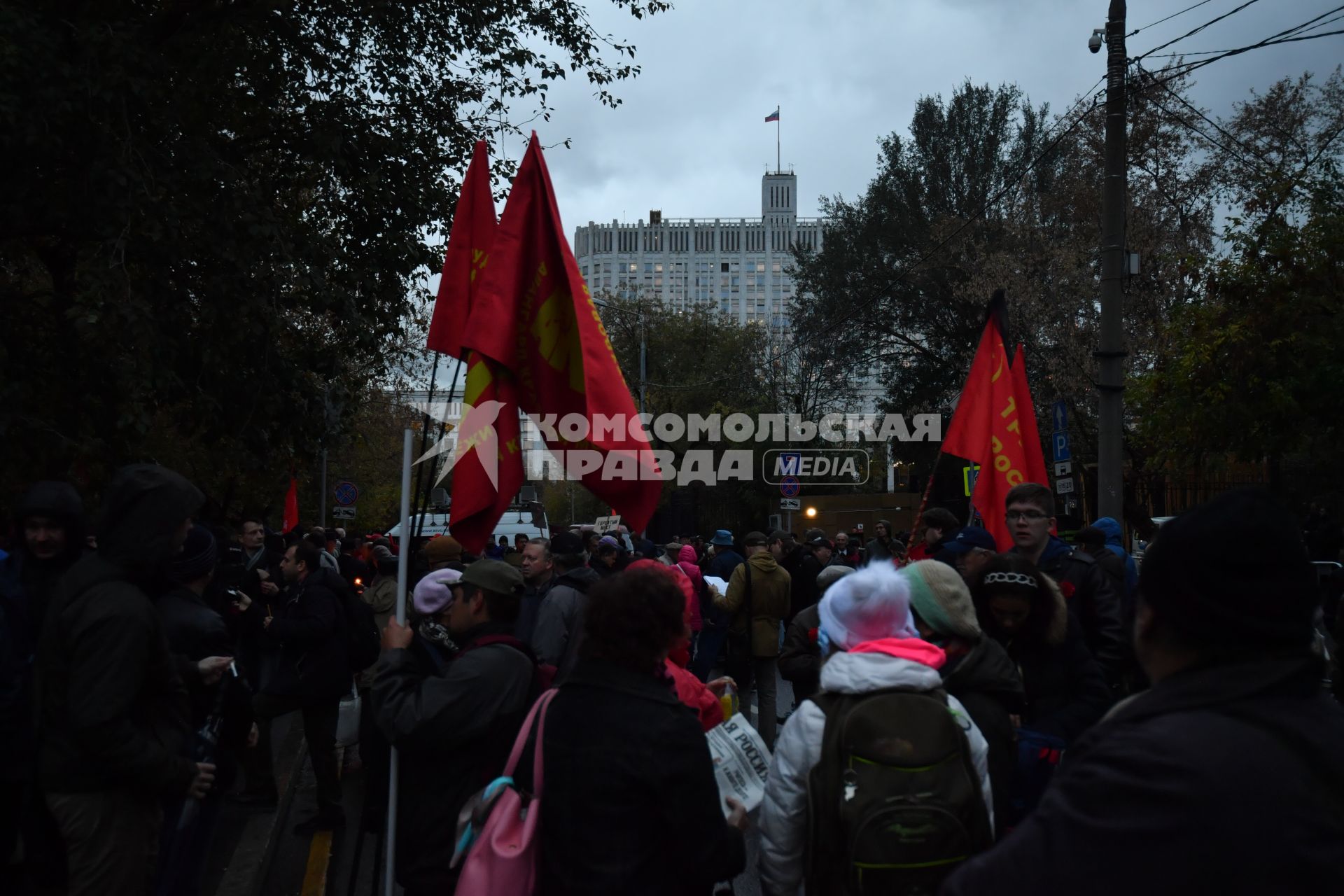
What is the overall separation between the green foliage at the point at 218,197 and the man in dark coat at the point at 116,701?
19.2 feet

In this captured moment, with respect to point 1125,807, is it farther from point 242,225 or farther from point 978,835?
point 242,225

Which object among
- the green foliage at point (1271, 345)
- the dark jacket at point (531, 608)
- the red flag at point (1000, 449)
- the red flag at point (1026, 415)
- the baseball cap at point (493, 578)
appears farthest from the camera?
the green foliage at point (1271, 345)

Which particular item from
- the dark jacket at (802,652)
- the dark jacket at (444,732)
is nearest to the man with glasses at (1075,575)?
the dark jacket at (802,652)

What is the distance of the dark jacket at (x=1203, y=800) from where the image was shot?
4.63 feet

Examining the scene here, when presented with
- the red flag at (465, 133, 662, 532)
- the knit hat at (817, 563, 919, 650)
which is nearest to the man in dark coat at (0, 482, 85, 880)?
the red flag at (465, 133, 662, 532)

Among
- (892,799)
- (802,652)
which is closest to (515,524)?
(802,652)

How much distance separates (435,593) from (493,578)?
753 mm

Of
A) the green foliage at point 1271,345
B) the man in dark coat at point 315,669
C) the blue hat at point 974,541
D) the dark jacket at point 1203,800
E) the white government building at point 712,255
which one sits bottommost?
the man in dark coat at point 315,669

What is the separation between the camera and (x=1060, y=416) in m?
10.8

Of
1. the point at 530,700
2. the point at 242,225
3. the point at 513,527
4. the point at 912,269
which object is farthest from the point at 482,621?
the point at 912,269

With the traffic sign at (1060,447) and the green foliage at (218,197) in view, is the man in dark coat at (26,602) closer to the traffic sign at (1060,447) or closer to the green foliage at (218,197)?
the green foliage at (218,197)

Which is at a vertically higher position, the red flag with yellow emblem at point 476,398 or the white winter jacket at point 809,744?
the red flag with yellow emblem at point 476,398

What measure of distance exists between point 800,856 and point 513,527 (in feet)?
76.1

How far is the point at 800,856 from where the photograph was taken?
→ 9.77 feet
